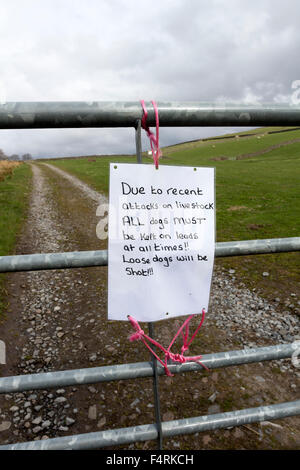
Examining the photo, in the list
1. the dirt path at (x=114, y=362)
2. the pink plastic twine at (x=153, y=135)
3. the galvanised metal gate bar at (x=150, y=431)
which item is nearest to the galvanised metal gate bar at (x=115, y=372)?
the galvanised metal gate bar at (x=150, y=431)

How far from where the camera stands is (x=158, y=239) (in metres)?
1.22

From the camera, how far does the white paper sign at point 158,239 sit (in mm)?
1148

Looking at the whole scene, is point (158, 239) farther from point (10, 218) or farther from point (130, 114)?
point (10, 218)

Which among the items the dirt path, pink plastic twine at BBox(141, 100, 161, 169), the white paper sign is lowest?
the dirt path

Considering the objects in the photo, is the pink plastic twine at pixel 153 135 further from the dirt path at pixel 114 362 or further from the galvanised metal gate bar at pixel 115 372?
the dirt path at pixel 114 362

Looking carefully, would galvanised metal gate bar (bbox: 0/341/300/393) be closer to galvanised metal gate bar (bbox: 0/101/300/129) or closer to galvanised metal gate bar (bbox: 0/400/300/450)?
galvanised metal gate bar (bbox: 0/400/300/450)

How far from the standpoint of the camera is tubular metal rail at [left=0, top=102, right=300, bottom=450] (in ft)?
3.56

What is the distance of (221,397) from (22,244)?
622 centimetres

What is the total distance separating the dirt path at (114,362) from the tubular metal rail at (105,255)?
121 centimetres

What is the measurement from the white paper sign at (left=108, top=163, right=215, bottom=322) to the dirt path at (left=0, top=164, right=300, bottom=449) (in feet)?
5.98

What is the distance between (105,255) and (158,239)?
23 centimetres

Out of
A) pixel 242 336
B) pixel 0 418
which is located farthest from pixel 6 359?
pixel 242 336

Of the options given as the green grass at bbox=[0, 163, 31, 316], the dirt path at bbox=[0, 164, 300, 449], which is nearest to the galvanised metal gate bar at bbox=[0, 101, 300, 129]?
the dirt path at bbox=[0, 164, 300, 449]
